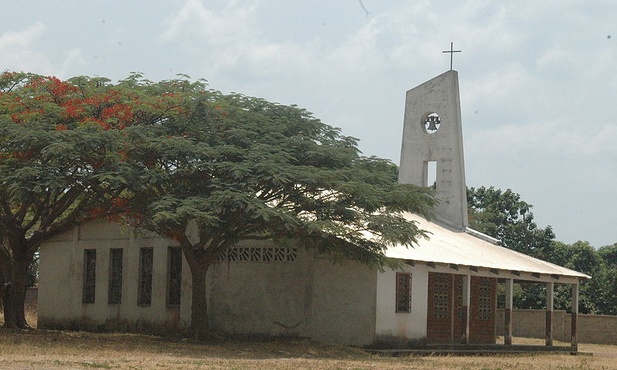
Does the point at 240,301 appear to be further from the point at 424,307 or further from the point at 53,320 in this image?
the point at 53,320

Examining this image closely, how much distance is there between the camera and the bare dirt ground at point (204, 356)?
67.6ft

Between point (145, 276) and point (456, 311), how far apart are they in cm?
977

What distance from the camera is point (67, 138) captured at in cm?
2398

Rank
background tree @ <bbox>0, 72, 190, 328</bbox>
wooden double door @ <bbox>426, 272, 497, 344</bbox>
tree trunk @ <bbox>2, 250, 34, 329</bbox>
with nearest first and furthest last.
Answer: background tree @ <bbox>0, 72, 190, 328</bbox>
tree trunk @ <bbox>2, 250, 34, 329</bbox>
wooden double door @ <bbox>426, 272, 497, 344</bbox>

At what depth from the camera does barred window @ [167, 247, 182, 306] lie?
103ft

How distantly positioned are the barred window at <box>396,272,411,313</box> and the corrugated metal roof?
772mm

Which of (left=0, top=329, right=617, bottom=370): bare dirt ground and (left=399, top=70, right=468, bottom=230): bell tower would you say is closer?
(left=0, top=329, right=617, bottom=370): bare dirt ground

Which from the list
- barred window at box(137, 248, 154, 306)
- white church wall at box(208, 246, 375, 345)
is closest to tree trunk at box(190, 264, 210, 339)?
white church wall at box(208, 246, 375, 345)

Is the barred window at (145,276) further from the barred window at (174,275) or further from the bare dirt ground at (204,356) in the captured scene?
the bare dirt ground at (204,356)

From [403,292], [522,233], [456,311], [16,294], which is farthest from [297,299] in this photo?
[522,233]

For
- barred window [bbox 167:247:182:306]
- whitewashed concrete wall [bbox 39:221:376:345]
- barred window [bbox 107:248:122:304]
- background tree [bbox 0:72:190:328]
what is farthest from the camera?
barred window [bbox 107:248:122:304]

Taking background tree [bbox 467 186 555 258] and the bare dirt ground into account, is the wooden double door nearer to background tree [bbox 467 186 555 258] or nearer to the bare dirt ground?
the bare dirt ground

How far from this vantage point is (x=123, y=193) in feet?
89.0

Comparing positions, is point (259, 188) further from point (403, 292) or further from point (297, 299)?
point (403, 292)
